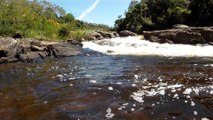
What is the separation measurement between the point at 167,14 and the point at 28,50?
27393 millimetres

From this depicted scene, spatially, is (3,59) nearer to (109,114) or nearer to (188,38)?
(109,114)

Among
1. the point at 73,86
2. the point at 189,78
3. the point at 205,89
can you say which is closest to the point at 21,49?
the point at 73,86

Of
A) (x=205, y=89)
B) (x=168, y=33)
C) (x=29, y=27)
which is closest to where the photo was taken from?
(x=205, y=89)

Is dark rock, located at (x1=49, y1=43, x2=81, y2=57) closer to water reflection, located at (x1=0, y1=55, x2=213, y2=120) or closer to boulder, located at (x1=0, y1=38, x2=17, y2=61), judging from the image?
boulder, located at (x1=0, y1=38, x2=17, y2=61)

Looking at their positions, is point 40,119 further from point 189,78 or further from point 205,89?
point 189,78

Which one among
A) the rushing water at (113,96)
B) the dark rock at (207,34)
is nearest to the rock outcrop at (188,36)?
the dark rock at (207,34)

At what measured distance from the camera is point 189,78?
8.03m

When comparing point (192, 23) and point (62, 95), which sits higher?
point (192, 23)

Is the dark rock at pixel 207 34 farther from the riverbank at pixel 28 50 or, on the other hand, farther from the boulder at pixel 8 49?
the boulder at pixel 8 49

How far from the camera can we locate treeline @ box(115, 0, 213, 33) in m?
36.2

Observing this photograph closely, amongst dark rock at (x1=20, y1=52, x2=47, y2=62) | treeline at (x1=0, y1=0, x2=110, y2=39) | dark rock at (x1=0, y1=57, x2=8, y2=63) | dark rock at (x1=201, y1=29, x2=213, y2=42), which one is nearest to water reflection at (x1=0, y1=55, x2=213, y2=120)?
dark rock at (x1=0, y1=57, x2=8, y2=63)

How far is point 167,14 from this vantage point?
40.4 metres

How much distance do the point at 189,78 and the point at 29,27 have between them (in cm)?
2052

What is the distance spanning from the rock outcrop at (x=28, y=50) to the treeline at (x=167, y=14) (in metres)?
22.6
